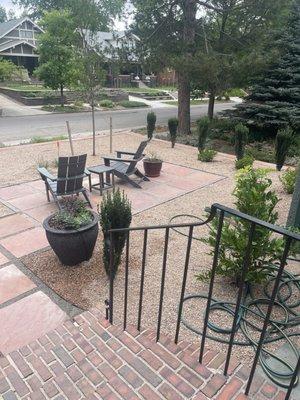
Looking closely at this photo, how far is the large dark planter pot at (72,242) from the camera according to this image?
11.1 ft

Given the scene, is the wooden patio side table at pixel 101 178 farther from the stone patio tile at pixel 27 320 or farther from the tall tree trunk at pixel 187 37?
the tall tree trunk at pixel 187 37

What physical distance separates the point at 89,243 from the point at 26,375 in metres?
1.58

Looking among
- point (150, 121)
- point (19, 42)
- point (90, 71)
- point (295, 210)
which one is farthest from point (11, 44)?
point (295, 210)

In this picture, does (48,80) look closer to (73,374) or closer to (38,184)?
(38,184)

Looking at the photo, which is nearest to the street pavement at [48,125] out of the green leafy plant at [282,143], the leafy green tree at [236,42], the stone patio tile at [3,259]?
the leafy green tree at [236,42]

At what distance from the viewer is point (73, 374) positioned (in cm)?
213

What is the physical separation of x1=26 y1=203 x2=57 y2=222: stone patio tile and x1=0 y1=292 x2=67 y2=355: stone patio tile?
77.7 inches

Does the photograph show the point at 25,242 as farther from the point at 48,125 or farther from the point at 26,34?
the point at 26,34

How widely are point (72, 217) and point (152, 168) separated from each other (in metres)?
3.65

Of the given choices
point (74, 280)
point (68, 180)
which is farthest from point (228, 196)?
point (74, 280)

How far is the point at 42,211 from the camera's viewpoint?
5.11 m

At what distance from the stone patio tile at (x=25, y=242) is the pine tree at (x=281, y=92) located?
903 centimetres

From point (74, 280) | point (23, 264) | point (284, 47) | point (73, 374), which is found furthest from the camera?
point (284, 47)

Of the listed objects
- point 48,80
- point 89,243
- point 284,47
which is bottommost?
point 89,243
